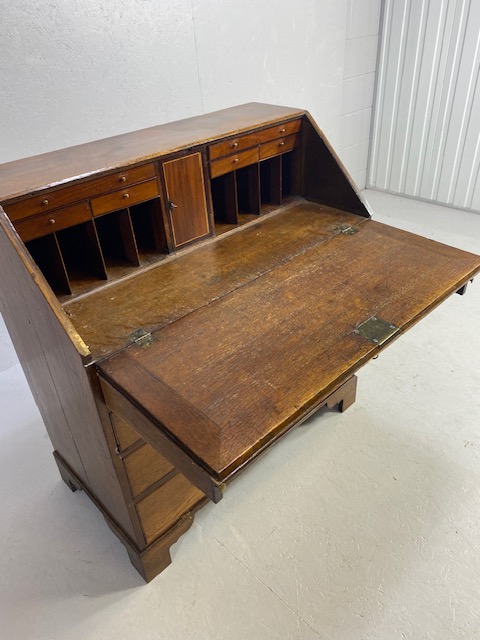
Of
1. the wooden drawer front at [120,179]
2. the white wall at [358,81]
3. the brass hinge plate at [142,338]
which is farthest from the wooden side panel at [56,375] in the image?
the white wall at [358,81]

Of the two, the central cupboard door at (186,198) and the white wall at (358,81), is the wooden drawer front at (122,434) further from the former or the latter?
the white wall at (358,81)

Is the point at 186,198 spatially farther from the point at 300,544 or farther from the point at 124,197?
the point at 300,544

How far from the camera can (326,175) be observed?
5.65 ft

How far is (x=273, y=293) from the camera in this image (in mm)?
1321

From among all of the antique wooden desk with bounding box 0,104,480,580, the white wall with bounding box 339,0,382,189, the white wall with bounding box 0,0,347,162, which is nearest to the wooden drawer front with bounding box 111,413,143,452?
the antique wooden desk with bounding box 0,104,480,580

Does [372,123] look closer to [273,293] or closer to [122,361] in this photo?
[273,293]

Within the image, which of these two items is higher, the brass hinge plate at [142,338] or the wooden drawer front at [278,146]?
the wooden drawer front at [278,146]

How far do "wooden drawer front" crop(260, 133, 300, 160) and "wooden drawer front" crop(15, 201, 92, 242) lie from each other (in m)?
0.64

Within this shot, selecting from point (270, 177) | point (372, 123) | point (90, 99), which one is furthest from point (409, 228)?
point (90, 99)

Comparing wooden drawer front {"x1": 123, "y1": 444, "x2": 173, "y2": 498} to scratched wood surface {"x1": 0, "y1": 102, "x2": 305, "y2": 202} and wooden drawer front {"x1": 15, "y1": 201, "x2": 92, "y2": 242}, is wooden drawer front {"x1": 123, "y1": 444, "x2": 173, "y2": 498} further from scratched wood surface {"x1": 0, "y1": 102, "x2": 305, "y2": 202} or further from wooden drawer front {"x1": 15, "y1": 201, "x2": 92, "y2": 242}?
scratched wood surface {"x1": 0, "y1": 102, "x2": 305, "y2": 202}

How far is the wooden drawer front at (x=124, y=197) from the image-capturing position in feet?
4.24

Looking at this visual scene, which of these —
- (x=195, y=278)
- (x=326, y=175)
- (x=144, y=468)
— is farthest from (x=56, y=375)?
(x=326, y=175)

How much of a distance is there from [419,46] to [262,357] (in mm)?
3131

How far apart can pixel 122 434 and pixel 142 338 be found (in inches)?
10.1
